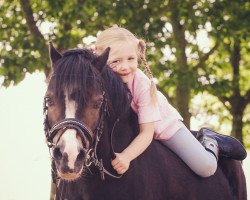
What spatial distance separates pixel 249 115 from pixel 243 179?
14654mm

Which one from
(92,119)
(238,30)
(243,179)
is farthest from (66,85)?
(238,30)

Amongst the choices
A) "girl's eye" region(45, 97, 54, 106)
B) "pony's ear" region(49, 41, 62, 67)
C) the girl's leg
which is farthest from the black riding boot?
"girl's eye" region(45, 97, 54, 106)

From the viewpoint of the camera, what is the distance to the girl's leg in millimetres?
5621

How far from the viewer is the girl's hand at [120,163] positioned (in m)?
4.48

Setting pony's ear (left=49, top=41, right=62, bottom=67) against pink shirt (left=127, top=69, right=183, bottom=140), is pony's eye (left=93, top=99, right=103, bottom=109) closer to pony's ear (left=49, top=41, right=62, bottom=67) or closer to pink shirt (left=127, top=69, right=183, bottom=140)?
pony's ear (left=49, top=41, right=62, bottom=67)

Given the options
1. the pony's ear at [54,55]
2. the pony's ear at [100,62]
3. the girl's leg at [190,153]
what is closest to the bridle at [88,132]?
the pony's ear at [100,62]

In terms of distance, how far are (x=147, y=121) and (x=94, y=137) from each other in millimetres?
722

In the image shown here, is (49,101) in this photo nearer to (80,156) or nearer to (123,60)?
(80,156)

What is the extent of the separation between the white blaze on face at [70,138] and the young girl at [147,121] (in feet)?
2.03

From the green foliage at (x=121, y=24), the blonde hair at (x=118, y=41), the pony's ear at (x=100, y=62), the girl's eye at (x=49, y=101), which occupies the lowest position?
the girl's eye at (x=49, y=101)

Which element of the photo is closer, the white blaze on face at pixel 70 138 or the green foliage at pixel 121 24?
the white blaze on face at pixel 70 138

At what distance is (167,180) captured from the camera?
5281mm

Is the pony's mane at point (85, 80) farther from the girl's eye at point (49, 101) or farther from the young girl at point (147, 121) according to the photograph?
the young girl at point (147, 121)

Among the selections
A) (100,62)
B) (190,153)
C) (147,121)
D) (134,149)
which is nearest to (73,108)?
(100,62)
